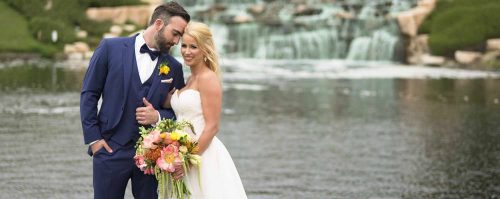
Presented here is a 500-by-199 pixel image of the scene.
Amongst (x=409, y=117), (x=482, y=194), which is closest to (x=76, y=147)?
(x=482, y=194)

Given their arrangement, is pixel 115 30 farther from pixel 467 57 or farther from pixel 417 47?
pixel 467 57

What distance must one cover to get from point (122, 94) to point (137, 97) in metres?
0.13

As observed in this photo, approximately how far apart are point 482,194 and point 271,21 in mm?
38861

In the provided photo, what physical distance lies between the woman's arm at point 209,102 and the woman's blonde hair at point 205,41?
90mm

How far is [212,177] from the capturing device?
778 cm

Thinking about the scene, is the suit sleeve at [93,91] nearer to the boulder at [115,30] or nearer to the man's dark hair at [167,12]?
the man's dark hair at [167,12]

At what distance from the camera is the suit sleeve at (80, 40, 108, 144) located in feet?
24.3

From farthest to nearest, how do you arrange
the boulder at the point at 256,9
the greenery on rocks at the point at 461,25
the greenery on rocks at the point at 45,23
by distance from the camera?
1. the boulder at the point at 256,9
2. the greenery on rocks at the point at 45,23
3. the greenery on rocks at the point at 461,25

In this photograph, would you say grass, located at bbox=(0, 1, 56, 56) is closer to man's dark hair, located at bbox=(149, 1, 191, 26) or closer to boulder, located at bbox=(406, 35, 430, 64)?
boulder, located at bbox=(406, 35, 430, 64)

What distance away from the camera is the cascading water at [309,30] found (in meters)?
48.3

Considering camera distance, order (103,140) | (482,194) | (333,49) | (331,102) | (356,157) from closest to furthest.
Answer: (103,140) → (482,194) → (356,157) → (331,102) → (333,49)

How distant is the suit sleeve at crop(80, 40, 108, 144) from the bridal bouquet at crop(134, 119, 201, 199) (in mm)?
388

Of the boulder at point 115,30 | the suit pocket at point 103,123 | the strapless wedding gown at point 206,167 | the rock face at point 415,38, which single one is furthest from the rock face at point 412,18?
the suit pocket at point 103,123

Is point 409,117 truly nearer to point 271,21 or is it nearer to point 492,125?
point 492,125
